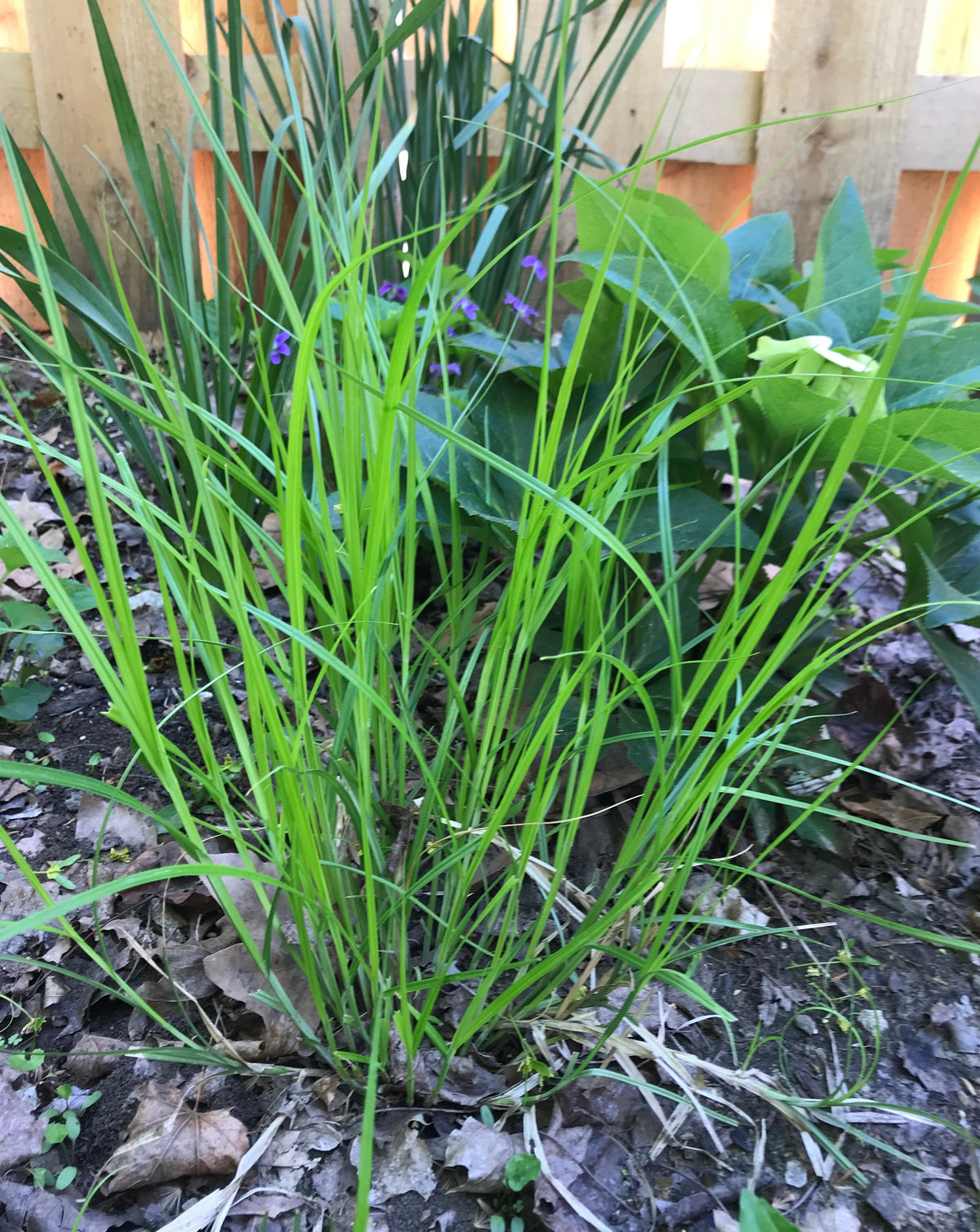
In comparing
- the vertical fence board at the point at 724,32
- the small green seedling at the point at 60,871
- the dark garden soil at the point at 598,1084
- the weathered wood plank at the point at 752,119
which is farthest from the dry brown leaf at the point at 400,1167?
the vertical fence board at the point at 724,32

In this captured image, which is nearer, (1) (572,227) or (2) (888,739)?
(2) (888,739)

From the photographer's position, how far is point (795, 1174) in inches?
24.8

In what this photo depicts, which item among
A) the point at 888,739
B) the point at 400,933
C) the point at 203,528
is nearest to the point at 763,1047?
the point at 400,933

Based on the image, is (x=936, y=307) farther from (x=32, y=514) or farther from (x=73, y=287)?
(x=32, y=514)

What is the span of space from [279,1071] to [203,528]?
2.26 feet

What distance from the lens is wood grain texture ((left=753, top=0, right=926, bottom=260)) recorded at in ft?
5.88

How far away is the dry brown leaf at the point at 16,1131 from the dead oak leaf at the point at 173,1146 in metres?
0.06

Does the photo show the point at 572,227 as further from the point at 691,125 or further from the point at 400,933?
the point at 400,933

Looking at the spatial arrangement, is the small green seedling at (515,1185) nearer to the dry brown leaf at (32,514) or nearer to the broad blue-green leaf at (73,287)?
the broad blue-green leaf at (73,287)

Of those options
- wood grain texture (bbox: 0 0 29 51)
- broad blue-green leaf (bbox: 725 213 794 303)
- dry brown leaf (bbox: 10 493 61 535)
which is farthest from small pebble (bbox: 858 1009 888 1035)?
wood grain texture (bbox: 0 0 29 51)

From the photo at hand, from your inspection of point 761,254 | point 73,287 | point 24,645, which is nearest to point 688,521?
point 761,254

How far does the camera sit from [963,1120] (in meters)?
0.68

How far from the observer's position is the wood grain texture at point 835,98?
1.79m

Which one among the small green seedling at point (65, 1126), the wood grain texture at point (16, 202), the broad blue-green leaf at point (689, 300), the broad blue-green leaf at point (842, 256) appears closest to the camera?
the small green seedling at point (65, 1126)
